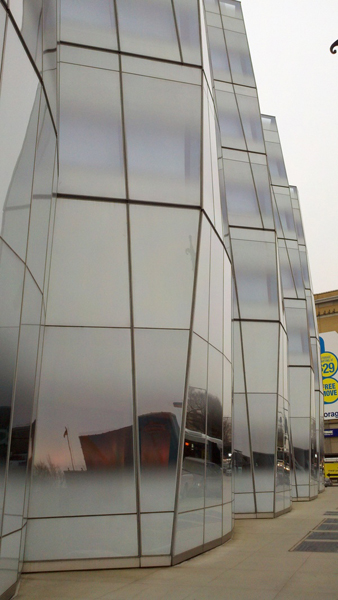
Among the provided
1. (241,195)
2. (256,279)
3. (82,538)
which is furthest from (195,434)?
(241,195)

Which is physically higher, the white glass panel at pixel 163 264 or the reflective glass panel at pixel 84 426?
the white glass panel at pixel 163 264

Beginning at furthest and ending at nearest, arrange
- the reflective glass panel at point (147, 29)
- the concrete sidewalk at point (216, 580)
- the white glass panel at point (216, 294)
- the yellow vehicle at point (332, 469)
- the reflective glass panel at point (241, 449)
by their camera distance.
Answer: the yellow vehicle at point (332, 469)
the reflective glass panel at point (241, 449)
the white glass panel at point (216, 294)
the reflective glass panel at point (147, 29)
the concrete sidewalk at point (216, 580)

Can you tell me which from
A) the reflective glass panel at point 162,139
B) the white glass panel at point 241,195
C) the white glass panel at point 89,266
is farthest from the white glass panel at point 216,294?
the white glass panel at point 241,195

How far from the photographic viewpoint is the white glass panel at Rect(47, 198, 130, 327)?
11664 mm

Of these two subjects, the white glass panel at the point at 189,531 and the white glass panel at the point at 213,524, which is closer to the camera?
the white glass panel at the point at 189,531

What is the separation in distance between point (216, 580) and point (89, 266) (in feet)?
20.4

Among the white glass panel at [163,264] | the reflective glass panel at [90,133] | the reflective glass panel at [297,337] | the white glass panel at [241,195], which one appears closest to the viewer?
the white glass panel at [163,264]

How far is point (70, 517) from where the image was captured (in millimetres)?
10727

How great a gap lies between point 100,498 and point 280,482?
13.7 m

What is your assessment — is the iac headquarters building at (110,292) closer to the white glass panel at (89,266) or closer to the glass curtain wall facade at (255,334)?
the white glass panel at (89,266)

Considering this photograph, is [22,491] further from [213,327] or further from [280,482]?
[280,482]

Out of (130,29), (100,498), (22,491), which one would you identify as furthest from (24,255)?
(130,29)

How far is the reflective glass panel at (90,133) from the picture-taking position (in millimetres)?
12336

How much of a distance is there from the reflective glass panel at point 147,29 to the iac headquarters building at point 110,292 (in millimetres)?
50
